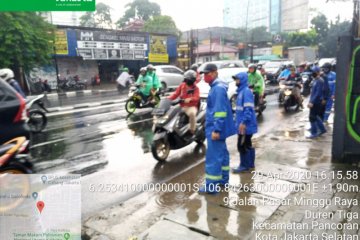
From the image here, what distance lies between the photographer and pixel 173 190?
4641 mm

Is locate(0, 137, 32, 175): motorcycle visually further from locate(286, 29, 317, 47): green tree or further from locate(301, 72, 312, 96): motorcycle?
locate(286, 29, 317, 47): green tree

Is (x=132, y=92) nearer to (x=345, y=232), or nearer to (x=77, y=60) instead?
(x=345, y=232)

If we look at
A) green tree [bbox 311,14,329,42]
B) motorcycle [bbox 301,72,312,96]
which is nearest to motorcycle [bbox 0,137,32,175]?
motorcycle [bbox 301,72,312,96]

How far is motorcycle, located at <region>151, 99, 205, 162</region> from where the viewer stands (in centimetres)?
589

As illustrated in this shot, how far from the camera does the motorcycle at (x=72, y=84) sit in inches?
1000

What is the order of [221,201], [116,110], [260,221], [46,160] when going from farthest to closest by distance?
[116,110] < [46,160] < [221,201] < [260,221]

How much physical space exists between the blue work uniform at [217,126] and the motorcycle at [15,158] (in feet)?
7.53

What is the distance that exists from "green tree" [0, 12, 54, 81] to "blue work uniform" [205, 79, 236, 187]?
51.8 ft

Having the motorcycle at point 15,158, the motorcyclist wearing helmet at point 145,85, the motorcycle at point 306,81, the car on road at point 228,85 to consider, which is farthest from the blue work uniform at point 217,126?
the motorcycle at point 306,81

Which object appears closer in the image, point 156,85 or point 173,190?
point 173,190

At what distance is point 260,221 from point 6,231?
2.63 metres

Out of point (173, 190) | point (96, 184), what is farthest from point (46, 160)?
point (173, 190)

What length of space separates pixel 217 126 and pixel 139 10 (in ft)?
205

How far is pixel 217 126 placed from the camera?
167 inches
